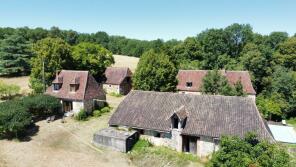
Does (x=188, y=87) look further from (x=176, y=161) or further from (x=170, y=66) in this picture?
(x=176, y=161)

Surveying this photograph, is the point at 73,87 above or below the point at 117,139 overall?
above

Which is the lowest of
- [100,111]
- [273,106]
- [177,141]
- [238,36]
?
[177,141]

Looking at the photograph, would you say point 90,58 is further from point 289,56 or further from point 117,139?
point 289,56

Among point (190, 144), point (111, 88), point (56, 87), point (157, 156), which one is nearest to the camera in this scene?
point (157, 156)

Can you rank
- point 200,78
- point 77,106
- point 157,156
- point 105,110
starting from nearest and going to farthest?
point 157,156
point 77,106
point 105,110
point 200,78

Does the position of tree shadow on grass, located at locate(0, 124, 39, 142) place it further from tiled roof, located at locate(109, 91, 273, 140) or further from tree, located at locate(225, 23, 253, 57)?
tree, located at locate(225, 23, 253, 57)

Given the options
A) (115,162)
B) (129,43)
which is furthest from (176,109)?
(129,43)

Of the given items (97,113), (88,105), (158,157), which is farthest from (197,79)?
(158,157)
